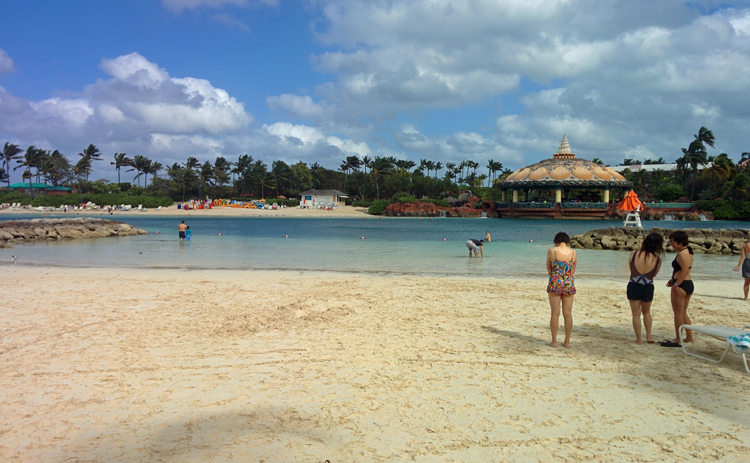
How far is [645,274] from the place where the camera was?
19.5 ft

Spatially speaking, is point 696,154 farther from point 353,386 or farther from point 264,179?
point 353,386

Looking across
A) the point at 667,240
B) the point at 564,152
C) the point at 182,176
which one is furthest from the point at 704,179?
the point at 182,176

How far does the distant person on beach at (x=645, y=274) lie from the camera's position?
5848 millimetres

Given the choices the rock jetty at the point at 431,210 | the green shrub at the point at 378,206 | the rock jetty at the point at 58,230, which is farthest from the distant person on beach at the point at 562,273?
the green shrub at the point at 378,206

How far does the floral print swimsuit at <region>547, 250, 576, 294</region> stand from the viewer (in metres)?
5.81

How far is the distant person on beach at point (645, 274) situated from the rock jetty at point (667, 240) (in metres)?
17.0

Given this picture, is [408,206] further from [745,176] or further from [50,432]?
[50,432]

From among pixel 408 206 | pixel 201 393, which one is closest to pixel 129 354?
pixel 201 393

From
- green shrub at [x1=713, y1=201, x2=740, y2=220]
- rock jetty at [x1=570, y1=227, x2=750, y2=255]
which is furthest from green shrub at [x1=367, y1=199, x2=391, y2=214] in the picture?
rock jetty at [x1=570, y1=227, x2=750, y2=255]

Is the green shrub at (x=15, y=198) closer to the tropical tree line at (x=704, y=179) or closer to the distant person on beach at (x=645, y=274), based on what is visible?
the distant person on beach at (x=645, y=274)

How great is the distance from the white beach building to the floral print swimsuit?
84.0 meters

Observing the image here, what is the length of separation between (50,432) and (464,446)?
337 cm

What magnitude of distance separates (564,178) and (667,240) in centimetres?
5516

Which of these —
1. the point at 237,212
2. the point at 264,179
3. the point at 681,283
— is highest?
the point at 264,179
